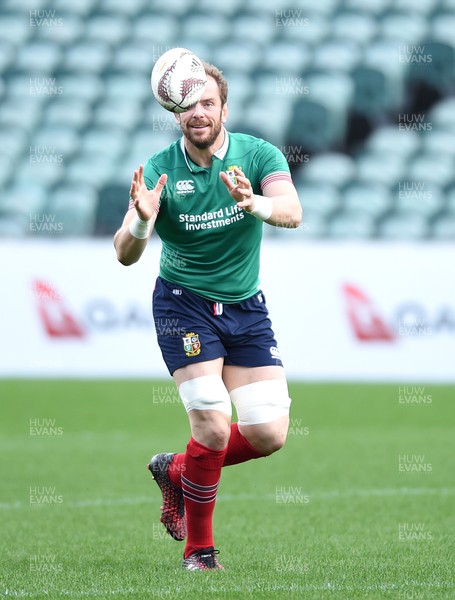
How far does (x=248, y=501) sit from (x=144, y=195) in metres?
3.25

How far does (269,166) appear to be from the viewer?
18.8ft

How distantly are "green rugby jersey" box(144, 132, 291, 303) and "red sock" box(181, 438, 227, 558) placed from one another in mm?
801

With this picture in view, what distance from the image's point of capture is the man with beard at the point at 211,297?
5566mm

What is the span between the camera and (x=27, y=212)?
57.1 ft

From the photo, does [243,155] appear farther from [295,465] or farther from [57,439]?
[57,439]

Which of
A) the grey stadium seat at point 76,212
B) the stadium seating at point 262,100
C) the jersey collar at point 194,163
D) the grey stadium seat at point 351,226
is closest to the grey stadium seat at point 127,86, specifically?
the stadium seating at point 262,100

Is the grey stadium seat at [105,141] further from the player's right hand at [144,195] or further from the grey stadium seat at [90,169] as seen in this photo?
the player's right hand at [144,195]

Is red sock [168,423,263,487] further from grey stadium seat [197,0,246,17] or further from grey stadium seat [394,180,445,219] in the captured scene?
grey stadium seat [197,0,246,17]

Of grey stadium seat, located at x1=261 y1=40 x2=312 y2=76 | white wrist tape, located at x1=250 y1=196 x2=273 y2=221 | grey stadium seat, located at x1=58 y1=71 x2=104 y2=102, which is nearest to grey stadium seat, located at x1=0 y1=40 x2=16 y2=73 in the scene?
grey stadium seat, located at x1=58 y1=71 x2=104 y2=102

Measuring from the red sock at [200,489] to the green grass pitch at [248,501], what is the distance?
0.19 m

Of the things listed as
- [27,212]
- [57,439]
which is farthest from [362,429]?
[27,212]

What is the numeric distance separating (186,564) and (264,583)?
0.66 metres

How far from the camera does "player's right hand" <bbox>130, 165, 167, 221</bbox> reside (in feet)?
17.3

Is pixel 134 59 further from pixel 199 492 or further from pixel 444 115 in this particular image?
pixel 199 492
